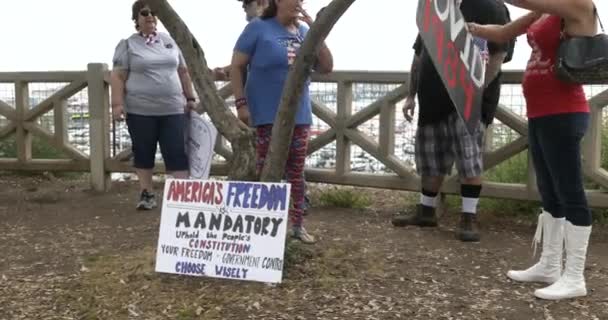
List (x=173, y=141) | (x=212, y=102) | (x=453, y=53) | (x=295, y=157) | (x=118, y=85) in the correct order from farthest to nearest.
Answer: (x=173, y=141), (x=118, y=85), (x=295, y=157), (x=212, y=102), (x=453, y=53)

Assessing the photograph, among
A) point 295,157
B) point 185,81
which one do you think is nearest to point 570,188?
point 295,157

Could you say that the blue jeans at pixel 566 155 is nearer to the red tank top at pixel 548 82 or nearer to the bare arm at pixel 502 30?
the red tank top at pixel 548 82

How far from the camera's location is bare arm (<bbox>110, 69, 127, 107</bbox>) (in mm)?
5984

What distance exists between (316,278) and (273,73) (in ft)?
4.14

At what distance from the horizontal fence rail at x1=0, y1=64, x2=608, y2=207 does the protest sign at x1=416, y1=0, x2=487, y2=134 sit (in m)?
1.94

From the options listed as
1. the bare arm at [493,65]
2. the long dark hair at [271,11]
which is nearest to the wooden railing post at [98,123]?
the long dark hair at [271,11]

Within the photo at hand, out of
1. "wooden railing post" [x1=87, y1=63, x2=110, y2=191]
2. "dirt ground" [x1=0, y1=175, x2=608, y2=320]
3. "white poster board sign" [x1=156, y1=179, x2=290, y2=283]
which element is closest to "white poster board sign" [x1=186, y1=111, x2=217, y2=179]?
"dirt ground" [x1=0, y1=175, x2=608, y2=320]

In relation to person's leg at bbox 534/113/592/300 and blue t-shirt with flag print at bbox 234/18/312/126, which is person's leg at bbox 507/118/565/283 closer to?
person's leg at bbox 534/113/592/300

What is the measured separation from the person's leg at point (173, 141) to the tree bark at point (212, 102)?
153cm

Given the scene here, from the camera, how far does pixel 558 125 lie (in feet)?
12.5

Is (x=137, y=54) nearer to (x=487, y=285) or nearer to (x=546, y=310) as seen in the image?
(x=487, y=285)

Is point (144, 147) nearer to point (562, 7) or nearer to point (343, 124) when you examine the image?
point (343, 124)

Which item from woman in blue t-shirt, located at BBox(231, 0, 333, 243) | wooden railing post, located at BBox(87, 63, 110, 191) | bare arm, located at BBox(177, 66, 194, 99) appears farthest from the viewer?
wooden railing post, located at BBox(87, 63, 110, 191)

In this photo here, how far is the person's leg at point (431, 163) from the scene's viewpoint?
5.32 m
